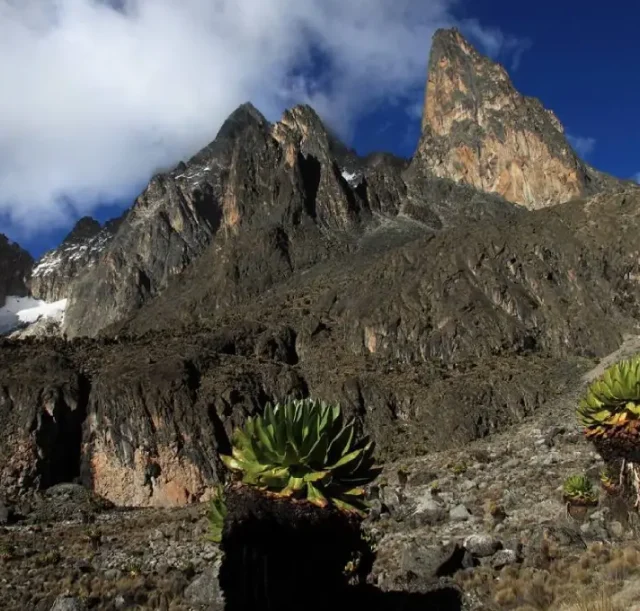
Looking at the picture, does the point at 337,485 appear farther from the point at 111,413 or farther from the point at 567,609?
the point at 111,413

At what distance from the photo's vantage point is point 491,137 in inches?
6575

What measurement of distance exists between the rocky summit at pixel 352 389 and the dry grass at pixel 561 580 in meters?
0.11

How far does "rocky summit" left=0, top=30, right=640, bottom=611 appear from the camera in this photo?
2191cm

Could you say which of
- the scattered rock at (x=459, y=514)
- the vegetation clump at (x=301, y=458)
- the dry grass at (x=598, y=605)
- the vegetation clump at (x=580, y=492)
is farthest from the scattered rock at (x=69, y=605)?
the vegetation clump at (x=580, y=492)

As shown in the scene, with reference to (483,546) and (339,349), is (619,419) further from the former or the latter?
(339,349)

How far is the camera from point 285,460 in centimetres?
1183

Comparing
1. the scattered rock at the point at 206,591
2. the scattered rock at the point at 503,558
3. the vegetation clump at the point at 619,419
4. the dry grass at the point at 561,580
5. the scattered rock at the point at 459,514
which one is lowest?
the dry grass at the point at 561,580

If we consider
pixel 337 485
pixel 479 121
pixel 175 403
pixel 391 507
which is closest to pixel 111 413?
pixel 175 403

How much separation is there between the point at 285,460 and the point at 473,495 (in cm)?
2036

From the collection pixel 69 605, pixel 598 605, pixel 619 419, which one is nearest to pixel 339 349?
pixel 69 605

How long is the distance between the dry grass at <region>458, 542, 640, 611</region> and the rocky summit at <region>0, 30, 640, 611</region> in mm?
113

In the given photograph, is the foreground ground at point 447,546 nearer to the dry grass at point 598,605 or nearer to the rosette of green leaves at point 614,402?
the dry grass at point 598,605

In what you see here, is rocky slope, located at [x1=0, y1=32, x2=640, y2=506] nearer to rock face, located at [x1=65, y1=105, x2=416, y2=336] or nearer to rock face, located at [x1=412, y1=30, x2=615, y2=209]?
rock face, located at [x1=65, y1=105, x2=416, y2=336]

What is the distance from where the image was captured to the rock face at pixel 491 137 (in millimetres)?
156125
